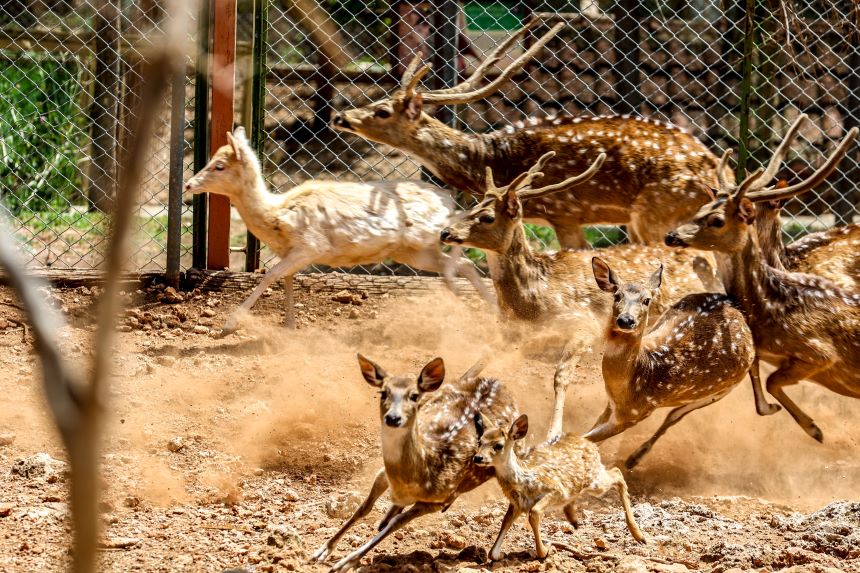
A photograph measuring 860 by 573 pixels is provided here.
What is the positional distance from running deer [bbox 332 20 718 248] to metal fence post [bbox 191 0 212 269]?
1050 mm

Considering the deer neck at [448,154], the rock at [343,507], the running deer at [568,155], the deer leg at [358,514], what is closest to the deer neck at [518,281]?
the running deer at [568,155]

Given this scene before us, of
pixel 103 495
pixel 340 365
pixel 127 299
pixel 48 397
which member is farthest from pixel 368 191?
pixel 48 397

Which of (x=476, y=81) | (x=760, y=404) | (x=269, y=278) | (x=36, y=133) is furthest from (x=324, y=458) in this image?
(x=36, y=133)

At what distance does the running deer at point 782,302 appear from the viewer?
6867mm

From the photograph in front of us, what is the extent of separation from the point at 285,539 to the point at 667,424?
108 inches

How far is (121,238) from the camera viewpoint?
163cm

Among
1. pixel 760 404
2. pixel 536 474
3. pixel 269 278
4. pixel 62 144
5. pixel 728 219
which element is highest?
pixel 728 219

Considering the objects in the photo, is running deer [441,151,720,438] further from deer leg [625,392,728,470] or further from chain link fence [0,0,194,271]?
chain link fence [0,0,194,271]

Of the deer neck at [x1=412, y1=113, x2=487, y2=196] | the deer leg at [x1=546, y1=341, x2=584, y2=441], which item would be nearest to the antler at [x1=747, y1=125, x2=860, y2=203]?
the deer leg at [x1=546, y1=341, x2=584, y2=441]

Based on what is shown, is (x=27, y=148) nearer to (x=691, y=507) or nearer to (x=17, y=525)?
(x=17, y=525)

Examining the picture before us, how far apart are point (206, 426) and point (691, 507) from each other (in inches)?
109

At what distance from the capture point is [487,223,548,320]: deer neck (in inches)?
297

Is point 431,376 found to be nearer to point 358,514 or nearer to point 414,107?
point 358,514

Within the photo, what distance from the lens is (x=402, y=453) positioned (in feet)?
17.4
